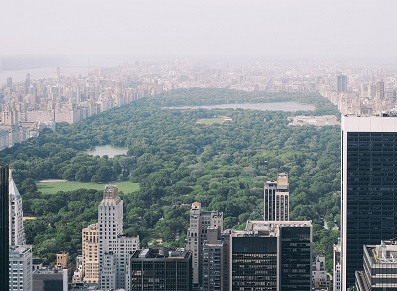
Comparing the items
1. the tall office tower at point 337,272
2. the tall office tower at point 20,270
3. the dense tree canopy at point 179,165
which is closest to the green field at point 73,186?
the dense tree canopy at point 179,165

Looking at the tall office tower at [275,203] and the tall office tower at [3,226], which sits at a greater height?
the tall office tower at [3,226]

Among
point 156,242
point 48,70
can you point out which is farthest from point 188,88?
point 156,242

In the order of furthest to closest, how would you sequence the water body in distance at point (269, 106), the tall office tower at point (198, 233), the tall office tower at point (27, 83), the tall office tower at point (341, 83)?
1. the water body in distance at point (269, 106)
2. the tall office tower at point (341, 83)
3. the tall office tower at point (27, 83)
4. the tall office tower at point (198, 233)

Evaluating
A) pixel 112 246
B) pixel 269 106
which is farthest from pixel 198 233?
pixel 269 106

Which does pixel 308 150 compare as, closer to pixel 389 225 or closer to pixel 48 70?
pixel 48 70

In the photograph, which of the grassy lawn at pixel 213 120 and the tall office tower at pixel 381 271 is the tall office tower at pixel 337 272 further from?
the grassy lawn at pixel 213 120

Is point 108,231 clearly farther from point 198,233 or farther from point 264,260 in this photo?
point 264,260

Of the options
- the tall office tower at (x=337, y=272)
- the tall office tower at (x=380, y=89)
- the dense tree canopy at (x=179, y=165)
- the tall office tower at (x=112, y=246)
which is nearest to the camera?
the tall office tower at (x=337, y=272)
